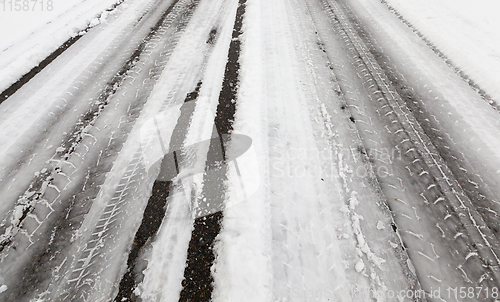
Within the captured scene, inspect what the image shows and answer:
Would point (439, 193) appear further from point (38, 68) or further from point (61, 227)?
point (38, 68)

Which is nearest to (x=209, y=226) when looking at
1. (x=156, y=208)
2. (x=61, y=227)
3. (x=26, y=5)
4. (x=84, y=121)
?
(x=156, y=208)

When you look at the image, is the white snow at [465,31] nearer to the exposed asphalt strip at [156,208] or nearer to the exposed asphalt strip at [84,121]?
the exposed asphalt strip at [156,208]

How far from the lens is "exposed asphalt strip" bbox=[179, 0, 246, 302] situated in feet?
10.2

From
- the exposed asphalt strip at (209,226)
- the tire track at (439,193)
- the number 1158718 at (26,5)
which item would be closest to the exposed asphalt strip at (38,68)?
the number 1158718 at (26,5)

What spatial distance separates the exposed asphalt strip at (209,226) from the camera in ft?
10.2

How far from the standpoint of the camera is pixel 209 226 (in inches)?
144

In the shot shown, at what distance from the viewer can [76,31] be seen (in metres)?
8.44

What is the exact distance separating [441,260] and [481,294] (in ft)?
1.68

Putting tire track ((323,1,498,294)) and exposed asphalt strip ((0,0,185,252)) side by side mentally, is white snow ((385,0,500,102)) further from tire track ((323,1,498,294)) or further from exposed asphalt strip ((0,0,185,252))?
exposed asphalt strip ((0,0,185,252))

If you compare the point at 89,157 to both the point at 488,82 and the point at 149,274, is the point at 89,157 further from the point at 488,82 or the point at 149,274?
Answer: the point at 488,82

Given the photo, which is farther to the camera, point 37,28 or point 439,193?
point 37,28

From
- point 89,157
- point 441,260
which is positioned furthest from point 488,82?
point 89,157

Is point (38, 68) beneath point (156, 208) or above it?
above

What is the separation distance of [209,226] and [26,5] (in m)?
13.7
